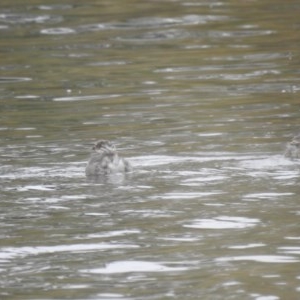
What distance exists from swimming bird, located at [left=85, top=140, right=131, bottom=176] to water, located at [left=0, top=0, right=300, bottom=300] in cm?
12

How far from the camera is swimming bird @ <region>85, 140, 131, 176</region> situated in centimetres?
1536

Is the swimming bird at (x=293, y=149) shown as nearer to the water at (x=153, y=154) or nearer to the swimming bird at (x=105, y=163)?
the water at (x=153, y=154)

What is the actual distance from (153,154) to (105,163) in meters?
1.15

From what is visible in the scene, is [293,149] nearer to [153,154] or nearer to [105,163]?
[153,154]

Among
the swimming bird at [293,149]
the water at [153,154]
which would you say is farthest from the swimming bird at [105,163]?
the swimming bird at [293,149]

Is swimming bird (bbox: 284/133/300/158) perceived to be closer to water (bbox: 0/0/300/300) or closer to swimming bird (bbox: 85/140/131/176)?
water (bbox: 0/0/300/300)

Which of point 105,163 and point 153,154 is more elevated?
point 105,163

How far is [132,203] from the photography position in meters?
14.0

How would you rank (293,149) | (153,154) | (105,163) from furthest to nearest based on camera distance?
1. (153,154)
2. (293,149)
3. (105,163)

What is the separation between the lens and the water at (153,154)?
37.3 feet

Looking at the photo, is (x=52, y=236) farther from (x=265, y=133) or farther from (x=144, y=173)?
(x=265, y=133)

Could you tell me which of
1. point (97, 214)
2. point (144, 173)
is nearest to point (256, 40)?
point (144, 173)

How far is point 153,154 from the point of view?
53.9 feet

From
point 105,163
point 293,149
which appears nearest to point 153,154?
point 105,163
